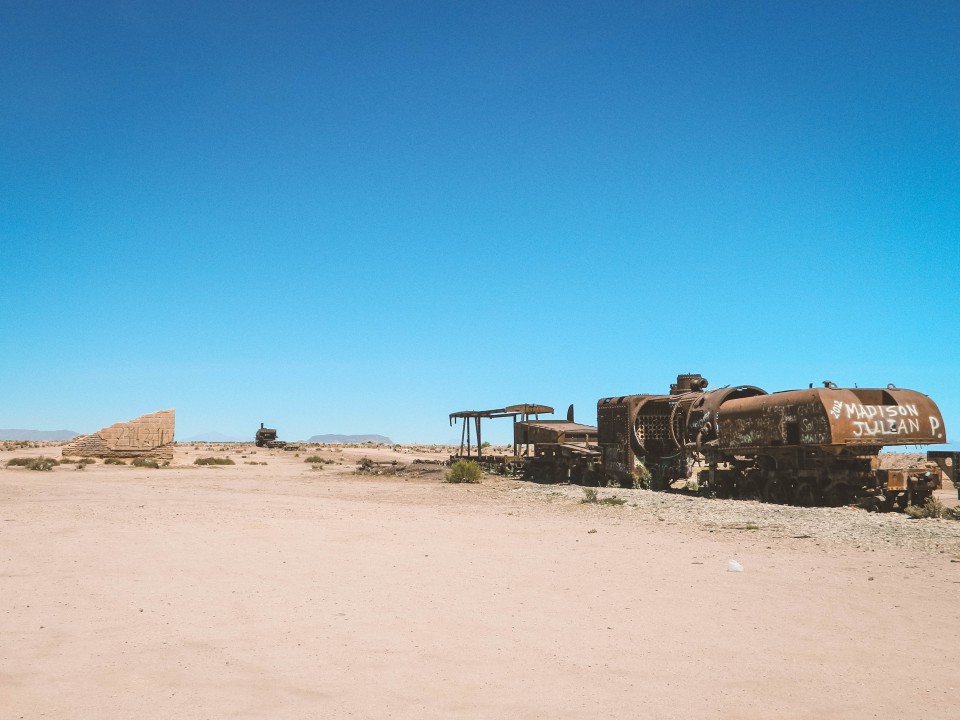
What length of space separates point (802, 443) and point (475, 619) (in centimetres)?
1274

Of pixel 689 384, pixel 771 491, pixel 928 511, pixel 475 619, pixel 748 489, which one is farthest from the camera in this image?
pixel 689 384

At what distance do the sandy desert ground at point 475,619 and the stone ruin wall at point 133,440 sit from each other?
78.3 ft

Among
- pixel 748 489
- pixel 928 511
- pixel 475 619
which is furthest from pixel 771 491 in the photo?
pixel 475 619

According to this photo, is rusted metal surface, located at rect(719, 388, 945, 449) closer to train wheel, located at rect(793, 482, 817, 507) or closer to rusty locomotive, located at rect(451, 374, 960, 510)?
rusty locomotive, located at rect(451, 374, 960, 510)

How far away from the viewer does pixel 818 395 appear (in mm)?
16719

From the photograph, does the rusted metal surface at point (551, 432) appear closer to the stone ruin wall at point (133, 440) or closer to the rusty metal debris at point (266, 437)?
the stone ruin wall at point (133, 440)

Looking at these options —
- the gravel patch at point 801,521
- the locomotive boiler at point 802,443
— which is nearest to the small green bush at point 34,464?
the gravel patch at point 801,521

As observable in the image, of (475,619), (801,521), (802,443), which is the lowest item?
(475,619)

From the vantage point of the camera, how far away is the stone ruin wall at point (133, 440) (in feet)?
118

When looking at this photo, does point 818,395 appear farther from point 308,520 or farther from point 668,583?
point 308,520

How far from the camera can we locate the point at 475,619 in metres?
6.98

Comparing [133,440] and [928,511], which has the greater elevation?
[133,440]

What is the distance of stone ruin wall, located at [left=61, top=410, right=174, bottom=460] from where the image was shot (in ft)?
118

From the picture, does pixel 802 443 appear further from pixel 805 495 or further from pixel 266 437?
pixel 266 437
